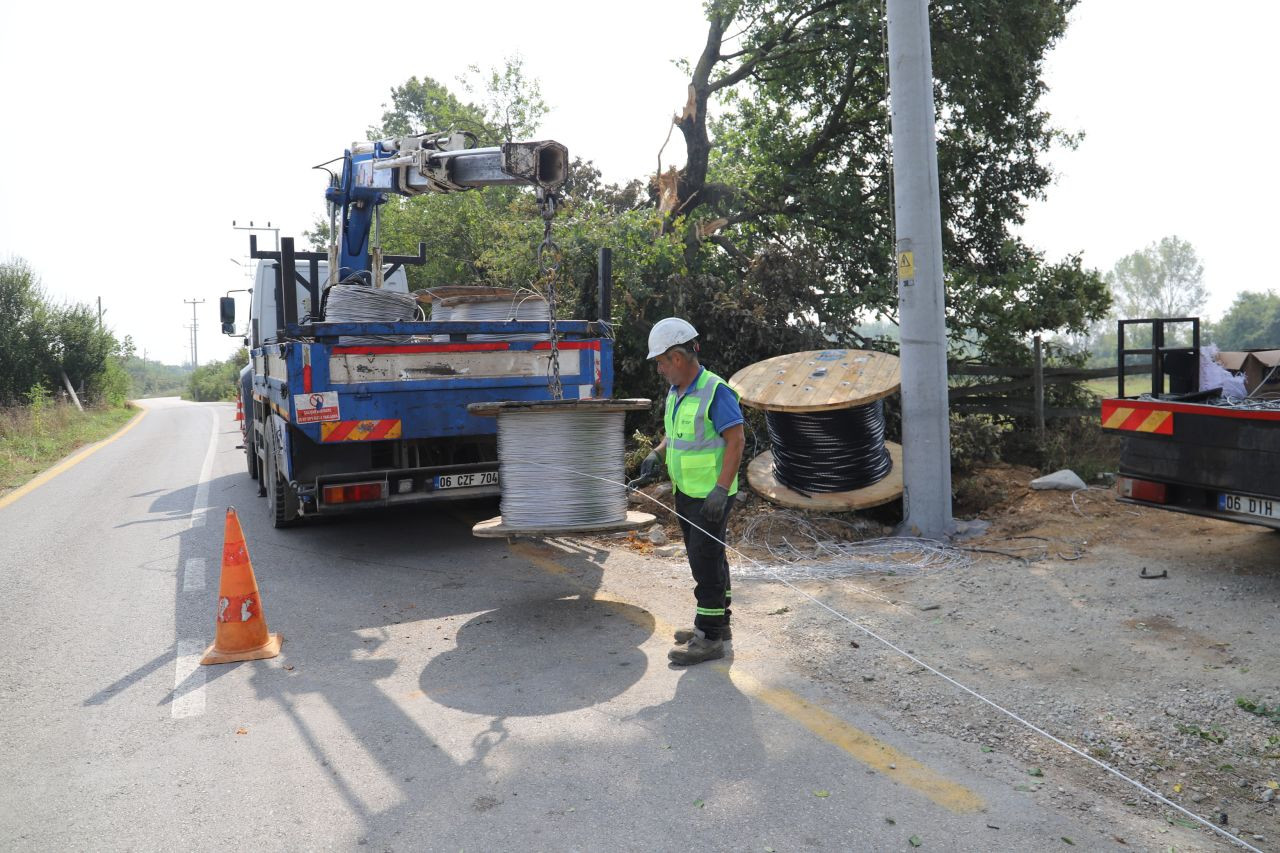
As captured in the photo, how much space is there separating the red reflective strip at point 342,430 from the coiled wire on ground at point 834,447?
Result: 3671 mm

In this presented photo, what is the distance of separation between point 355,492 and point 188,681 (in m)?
2.57

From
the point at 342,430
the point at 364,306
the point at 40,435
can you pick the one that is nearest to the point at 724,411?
the point at 342,430

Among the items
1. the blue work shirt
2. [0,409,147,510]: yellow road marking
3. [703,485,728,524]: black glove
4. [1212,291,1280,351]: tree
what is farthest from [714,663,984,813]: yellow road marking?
[1212,291,1280,351]: tree

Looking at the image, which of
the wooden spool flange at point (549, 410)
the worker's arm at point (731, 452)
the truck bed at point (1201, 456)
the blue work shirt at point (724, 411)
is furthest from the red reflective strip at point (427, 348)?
the truck bed at point (1201, 456)

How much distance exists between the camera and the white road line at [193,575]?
702cm

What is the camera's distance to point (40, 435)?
74.0 feet

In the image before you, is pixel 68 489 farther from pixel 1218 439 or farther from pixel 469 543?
pixel 1218 439

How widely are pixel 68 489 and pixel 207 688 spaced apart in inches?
418

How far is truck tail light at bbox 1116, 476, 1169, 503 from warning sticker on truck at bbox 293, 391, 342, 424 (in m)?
6.01

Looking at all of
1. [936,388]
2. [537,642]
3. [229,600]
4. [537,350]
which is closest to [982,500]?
[936,388]

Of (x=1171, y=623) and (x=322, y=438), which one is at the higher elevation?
(x=322, y=438)

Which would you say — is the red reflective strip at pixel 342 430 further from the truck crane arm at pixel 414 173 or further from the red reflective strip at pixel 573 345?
the truck crane arm at pixel 414 173

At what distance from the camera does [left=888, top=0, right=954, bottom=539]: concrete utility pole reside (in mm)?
7297

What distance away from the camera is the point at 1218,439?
577cm
